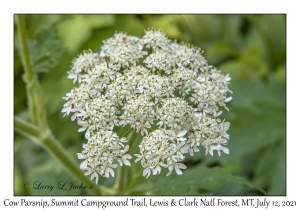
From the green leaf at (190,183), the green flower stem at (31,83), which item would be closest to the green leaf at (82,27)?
the green flower stem at (31,83)

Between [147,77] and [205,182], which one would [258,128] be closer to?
[205,182]

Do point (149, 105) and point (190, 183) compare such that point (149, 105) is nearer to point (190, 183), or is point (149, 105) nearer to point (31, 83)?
point (190, 183)

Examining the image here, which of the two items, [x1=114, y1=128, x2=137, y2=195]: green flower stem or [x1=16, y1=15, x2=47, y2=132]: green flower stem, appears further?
[x1=16, y1=15, x2=47, y2=132]: green flower stem

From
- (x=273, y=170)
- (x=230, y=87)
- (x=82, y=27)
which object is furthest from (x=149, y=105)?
(x=82, y=27)

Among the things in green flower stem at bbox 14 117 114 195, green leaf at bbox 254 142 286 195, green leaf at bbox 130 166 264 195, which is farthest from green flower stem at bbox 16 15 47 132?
green leaf at bbox 254 142 286 195

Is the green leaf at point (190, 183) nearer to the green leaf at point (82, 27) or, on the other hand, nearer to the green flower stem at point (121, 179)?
the green flower stem at point (121, 179)

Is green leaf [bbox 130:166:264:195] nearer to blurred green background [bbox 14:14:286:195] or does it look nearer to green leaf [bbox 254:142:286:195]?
blurred green background [bbox 14:14:286:195]
